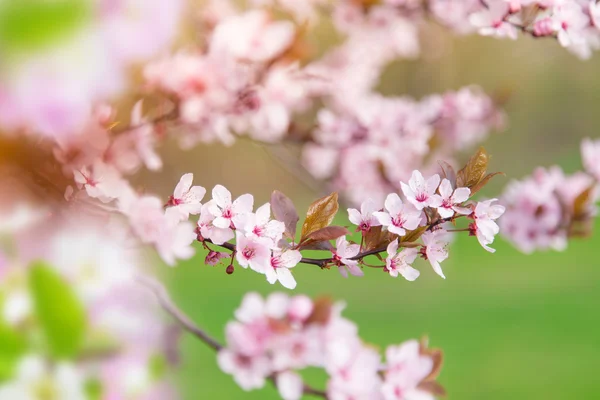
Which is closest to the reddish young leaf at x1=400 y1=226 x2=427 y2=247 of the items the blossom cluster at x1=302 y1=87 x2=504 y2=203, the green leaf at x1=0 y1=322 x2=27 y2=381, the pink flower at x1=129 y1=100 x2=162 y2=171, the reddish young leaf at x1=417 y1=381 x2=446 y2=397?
the reddish young leaf at x1=417 y1=381 x2=446 y2=397

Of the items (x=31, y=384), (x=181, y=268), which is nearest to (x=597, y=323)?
(x=181, y=268)

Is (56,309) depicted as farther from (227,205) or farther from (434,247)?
(434,247)

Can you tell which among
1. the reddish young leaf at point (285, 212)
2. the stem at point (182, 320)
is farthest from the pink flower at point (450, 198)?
the stem at point (182, 320)

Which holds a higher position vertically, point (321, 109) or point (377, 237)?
point (377, 237)

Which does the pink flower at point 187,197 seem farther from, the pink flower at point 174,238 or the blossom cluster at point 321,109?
the blossom cluster at point 321,109

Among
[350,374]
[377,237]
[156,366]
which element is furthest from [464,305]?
[156,366]

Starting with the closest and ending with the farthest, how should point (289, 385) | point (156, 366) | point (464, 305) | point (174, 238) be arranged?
1. point (156, 366)
2. point (174, 238)
3. point (289, 385)
4. point (464, 305)

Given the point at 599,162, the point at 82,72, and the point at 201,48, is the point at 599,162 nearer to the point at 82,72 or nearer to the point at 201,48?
the point at 201,48

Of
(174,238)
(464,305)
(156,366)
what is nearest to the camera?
(156,366)
